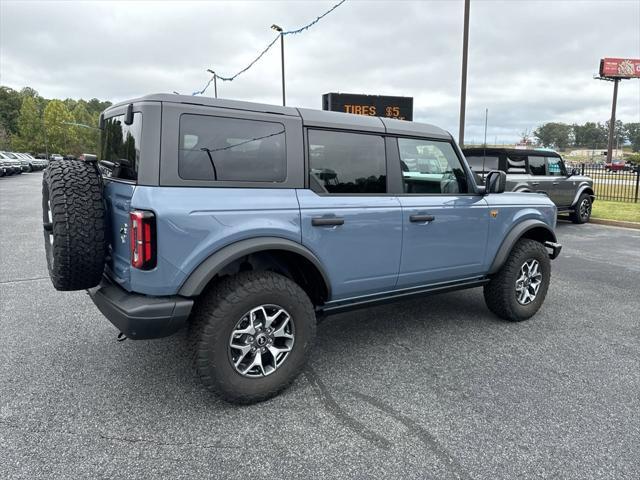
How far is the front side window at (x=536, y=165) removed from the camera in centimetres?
1034

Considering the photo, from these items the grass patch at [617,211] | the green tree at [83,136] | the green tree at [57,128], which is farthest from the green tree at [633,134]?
the grass patch at [617,211]

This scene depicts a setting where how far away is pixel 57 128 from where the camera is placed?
6369cm

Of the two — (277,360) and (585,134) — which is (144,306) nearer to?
(277,360)

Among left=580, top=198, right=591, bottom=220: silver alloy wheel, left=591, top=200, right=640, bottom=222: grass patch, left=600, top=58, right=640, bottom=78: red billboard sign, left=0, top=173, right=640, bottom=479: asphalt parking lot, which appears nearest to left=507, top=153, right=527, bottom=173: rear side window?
left=580, top=198, right=591, bottom=220: silver alloy wheel

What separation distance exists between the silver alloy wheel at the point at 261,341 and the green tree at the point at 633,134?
156m

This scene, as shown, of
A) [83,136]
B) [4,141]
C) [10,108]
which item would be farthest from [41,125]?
[10,108]

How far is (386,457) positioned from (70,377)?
2.23m

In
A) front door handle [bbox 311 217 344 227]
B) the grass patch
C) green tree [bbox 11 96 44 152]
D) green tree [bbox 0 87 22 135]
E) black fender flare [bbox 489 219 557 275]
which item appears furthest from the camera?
green tree [bbox 0 87 22 135]

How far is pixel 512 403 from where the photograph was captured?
2967 mm

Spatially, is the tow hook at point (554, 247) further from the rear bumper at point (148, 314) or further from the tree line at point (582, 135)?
the tree line at point (582, 135)

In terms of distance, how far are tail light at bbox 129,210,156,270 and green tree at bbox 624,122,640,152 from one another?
515 feet

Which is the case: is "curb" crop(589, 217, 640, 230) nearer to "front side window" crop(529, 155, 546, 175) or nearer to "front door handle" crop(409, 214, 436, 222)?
"front side window" crop(529, 155, 546, 175)

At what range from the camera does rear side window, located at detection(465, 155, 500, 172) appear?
9.95 m

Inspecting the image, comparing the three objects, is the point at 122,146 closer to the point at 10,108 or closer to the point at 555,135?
the point at 10,108
